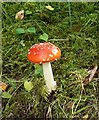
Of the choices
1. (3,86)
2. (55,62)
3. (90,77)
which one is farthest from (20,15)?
(90,77)

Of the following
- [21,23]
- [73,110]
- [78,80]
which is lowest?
[73,110]

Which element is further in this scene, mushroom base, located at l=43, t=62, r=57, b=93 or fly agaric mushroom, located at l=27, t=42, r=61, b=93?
mushroom base, located at l=43, t=62, r=57, b=93

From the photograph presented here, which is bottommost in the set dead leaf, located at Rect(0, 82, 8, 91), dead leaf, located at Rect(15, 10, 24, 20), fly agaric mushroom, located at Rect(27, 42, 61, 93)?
dead leaf, located at Rect(0, 82, 8, 91)

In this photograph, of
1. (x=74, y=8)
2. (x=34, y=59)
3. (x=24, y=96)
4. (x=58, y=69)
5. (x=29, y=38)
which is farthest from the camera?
(x=74, y=8)

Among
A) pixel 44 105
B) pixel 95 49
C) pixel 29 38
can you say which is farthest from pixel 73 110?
pixel 29 38

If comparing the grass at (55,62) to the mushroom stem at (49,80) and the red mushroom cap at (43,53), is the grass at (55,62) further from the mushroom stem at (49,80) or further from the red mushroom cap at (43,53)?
the red mushroom cap at (43,53)

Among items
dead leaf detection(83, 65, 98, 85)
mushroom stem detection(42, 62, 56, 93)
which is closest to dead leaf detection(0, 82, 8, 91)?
mushroom stem detection(42, 62, 56, 93)

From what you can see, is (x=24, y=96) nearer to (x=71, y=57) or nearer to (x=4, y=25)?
(x=71, y=57)

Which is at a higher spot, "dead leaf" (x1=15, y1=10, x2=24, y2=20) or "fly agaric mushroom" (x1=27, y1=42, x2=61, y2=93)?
"dead leaf" (x1=15, y1=10, x2=24, y2=20)

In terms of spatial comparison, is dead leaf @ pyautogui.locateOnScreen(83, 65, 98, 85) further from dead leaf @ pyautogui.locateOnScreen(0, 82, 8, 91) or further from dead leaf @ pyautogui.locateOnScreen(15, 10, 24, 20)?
dead leaf @ pyautogui.locateOnScreen(15, 10, 24, 20)
